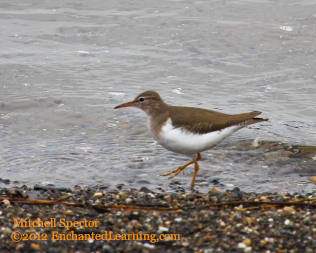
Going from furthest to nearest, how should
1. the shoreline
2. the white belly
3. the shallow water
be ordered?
the shallow water < the white belly < the shoreline

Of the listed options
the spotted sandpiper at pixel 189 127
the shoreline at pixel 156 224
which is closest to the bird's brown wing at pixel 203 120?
the spotted sandpiper at pixel 189 127

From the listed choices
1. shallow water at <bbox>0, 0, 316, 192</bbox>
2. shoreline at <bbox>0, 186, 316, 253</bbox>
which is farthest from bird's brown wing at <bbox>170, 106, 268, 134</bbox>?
shoreline at <bbox>0, 186, 316, 253</bbox>

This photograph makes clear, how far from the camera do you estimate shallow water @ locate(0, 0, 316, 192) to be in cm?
749

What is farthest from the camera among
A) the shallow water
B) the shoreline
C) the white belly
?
the shallow water

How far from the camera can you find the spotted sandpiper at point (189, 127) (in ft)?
21.0

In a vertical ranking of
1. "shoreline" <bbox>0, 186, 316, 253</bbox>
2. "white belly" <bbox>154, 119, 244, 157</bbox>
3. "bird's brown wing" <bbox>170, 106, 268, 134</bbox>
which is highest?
"bird's brown wing" <bbox>170, 106, 268, 134</bbox>

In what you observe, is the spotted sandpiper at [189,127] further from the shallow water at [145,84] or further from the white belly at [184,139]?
the shallow water at [145,84]

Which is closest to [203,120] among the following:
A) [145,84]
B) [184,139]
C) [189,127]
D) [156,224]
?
[189,127]

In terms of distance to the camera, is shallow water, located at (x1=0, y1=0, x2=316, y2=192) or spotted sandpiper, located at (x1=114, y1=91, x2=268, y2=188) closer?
spotted sandpiper, located at (x1=114, y1=91, x2=268, y2=188)

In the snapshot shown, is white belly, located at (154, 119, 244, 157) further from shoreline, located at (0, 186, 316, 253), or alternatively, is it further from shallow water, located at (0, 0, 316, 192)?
shoreline, located at (0, 186, 316, 253)

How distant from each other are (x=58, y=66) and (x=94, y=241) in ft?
25.2

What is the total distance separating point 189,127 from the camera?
643 cm

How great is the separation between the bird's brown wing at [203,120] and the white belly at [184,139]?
→ 0.06 meters

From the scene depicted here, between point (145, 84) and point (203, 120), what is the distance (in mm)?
4282
